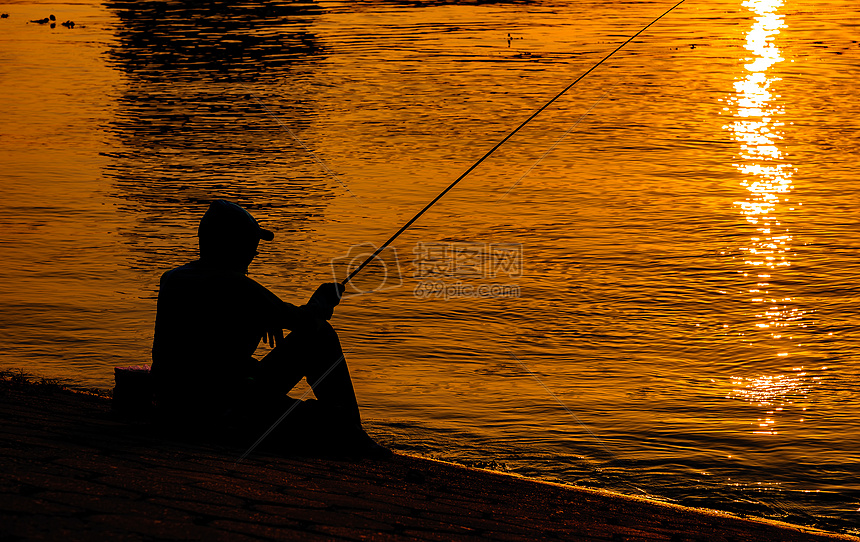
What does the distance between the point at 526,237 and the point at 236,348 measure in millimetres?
5365

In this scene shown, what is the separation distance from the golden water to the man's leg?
0.37 m

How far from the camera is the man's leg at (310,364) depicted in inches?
168

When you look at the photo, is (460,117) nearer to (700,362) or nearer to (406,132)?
(406,132)

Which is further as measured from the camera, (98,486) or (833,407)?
(833,407)

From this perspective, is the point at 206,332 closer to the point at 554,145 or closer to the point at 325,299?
the point at 325,299

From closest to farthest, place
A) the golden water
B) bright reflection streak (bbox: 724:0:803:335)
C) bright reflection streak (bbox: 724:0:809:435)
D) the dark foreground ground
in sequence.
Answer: the dark foreground ground → the golden water → bright reflection streak (bbox: 724:0:809:435) → bright reflection streak (bbox: 724:0:803:335)

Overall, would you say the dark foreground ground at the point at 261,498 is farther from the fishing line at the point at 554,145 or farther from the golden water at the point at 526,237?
the fishing line at the point at 554,145

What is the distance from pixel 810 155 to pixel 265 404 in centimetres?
992

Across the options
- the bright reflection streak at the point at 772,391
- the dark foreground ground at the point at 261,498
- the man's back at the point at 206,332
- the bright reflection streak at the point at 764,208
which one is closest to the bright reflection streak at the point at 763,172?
the bright reflection streak at the point at 764,208

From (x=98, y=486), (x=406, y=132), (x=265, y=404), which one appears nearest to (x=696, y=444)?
(x=265, y=404)

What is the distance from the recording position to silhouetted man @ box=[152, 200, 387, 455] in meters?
4.10

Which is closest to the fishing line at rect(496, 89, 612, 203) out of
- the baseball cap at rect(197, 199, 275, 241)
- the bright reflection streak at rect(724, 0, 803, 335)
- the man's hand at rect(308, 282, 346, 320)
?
the bright reflection streak at rect(724, 0, 803, 335)

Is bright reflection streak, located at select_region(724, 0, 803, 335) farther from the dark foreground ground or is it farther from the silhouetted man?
the silhouetted man

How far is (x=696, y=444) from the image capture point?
17.7ft
